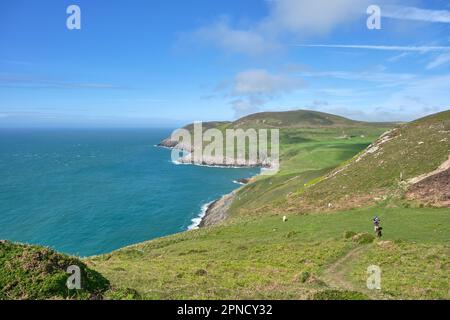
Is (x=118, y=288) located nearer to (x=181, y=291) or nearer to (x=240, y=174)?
(x=181, y=291)

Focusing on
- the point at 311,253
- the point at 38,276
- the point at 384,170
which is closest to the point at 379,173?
the point at 384,170

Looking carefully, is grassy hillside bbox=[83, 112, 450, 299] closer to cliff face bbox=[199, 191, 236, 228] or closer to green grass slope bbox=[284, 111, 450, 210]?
green grass slope bbox=[284, 111, 450, 210]

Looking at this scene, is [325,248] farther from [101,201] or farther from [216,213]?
[101,201]

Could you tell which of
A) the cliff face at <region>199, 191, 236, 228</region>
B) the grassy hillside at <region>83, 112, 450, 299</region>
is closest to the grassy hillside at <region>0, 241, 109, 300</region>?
the grassy hillside at <region>83, 112, 450, 299</region>

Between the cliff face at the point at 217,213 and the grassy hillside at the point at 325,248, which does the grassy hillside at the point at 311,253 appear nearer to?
the grassy hillside at the point at 325,248

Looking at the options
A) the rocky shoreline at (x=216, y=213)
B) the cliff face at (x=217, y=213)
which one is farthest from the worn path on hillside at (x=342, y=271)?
the cliff face at (x=217, y=213)
